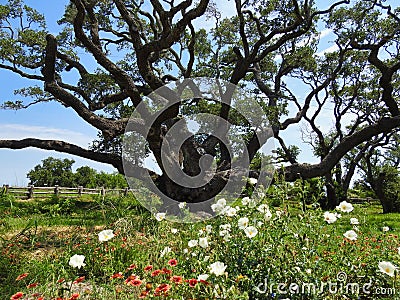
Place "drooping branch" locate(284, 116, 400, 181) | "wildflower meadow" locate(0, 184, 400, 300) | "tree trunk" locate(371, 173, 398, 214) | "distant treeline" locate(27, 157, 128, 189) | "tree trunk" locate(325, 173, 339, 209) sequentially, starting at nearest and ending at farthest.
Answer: "wildflower meadow" locate(0, 184, 400, 300) → "drooping branch" locate(284, 116, 400, 181) → "tree trunk" locate(371, 173, 398, 214) → "tree trunk" locate(325, 173, 339, 209) → "distant treeline" locate(27, 157, 128, 189)

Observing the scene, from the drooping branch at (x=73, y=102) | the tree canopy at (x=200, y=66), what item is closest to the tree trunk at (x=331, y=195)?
the tree canopy at (x=200, y=66)

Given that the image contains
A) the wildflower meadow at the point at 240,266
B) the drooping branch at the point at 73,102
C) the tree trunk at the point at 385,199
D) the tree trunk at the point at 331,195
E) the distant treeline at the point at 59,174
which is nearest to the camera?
the wildflower meadow at the point at 240,266

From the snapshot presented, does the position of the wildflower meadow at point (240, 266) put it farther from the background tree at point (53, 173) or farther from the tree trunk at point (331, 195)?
the background tree at point (53, 173)

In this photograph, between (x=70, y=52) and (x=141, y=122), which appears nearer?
(x=141, y=122)

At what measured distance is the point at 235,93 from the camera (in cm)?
1047

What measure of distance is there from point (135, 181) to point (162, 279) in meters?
6.49

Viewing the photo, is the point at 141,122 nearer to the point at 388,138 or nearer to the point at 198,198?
the point at 198,198

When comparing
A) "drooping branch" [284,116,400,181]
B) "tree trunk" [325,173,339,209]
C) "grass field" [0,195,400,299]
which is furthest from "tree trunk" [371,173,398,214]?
"grass field" [0,195,400,299]

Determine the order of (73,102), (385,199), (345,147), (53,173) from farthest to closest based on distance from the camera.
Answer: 1. (53,173)
2. (385,199)
3. (345,147)
4. (73,102)

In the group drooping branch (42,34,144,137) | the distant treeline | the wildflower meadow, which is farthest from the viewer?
the distant treeline

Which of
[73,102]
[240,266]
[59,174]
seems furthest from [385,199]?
[59,174]

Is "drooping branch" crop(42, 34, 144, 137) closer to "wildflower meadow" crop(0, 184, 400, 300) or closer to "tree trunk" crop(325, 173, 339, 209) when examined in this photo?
"wildflower meadow" crop(0, 184, 400, 300)

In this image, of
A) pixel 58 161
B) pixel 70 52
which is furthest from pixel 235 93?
pixel 58 161

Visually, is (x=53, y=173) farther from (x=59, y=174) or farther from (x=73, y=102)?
(x=73, y=102)
